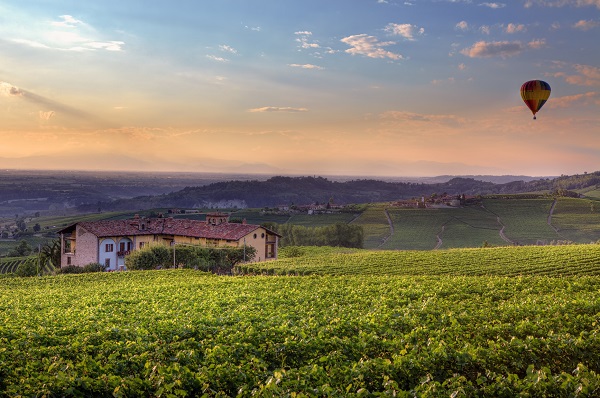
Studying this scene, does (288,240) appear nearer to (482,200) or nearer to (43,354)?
(482,200)

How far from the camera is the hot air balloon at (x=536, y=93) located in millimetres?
38406

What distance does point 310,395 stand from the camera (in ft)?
22.9

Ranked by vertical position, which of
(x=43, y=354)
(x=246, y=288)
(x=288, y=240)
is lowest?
(x=288, y=240)

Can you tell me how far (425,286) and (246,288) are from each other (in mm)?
8215

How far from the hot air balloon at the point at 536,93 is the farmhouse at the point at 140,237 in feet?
106

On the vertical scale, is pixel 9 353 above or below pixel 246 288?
above

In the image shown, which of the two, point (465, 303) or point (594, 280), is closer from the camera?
point (465, 303)

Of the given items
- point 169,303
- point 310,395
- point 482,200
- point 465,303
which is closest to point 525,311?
point 465,303

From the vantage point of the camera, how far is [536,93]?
1517 inches

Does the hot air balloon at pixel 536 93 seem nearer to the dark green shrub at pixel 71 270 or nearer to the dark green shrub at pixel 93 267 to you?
the dark green shrub at pixel 93 267

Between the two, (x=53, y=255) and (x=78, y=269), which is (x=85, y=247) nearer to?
(x=78, y=269)

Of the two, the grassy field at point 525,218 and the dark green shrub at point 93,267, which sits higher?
the grassy field at point 525,218

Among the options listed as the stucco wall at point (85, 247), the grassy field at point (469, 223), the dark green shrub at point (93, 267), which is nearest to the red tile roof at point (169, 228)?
the stucco wall at point (85, 247)

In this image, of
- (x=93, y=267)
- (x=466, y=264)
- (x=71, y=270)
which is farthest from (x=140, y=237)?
(x=466, y=264)
